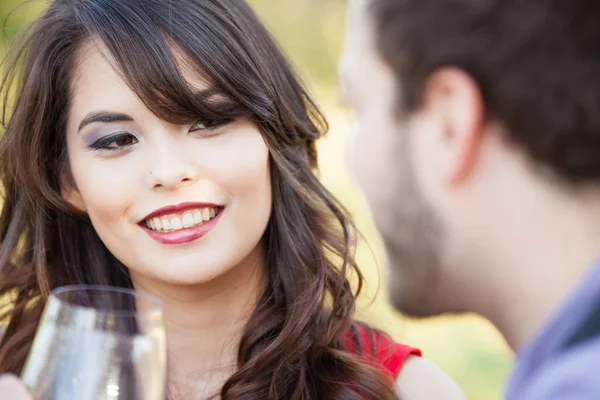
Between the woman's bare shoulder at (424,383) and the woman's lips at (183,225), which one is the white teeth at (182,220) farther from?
the woman's bare shoulder at (424,383)

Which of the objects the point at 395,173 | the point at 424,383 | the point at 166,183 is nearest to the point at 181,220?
the point at 166,183

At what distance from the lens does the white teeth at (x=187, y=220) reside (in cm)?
281

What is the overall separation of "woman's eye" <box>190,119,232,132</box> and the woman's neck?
0.54 m

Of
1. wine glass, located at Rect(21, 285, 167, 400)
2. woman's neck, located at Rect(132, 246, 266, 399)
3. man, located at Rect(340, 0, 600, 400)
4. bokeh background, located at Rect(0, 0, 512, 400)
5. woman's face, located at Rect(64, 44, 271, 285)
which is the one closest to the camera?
man, located at Rect(340, 0, 600, 400)

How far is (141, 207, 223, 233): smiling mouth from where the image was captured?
2.81 metres

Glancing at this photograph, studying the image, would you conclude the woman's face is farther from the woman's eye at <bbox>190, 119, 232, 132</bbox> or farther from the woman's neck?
the woman's neck

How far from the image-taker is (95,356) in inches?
66.2

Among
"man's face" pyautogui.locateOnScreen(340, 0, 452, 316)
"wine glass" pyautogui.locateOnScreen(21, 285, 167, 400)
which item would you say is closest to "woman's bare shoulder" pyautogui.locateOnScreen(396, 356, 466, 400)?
"man's face" pyautogui.locateOnScreen(340, 0, 452, 316)

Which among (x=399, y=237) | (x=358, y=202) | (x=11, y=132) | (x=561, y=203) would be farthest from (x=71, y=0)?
(x=358, y=202)

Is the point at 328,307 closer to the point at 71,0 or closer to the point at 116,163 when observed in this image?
the point at 116,163

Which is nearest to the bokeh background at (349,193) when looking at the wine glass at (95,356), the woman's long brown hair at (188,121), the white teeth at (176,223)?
the woman's long brown hair at (188,121)

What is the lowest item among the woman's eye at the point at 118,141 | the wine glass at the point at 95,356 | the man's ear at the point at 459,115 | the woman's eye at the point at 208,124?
the wine glass at the point at 95,356

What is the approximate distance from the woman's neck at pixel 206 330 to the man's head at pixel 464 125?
1.44m

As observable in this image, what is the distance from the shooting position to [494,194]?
1611 mm
